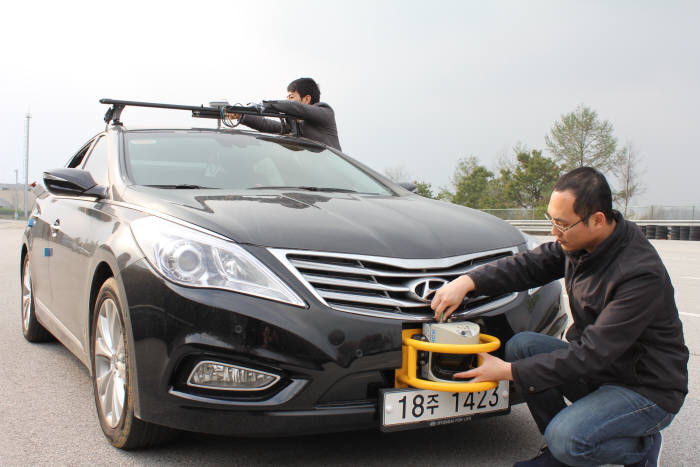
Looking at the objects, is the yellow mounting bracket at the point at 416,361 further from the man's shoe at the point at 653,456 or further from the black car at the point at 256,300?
the man's shoe at the point at 653,456

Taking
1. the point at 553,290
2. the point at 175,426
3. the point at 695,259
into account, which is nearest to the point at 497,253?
the point at 553,290

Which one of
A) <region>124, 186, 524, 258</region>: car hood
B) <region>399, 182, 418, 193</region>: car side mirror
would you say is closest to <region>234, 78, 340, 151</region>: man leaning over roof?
<region>399, 182, 418, 193</region>: car side mirror

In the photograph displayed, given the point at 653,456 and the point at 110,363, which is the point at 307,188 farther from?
the point at 653,456

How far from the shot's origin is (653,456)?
2.49m

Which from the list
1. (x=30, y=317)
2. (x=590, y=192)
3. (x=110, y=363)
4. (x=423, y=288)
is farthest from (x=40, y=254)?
(x=590, y=192)

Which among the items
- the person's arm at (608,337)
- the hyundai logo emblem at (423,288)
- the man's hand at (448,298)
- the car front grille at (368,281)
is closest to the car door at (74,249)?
the car front grille at (368,281)

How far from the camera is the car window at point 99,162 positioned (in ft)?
11.9

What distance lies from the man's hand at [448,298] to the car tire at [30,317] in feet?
11.4

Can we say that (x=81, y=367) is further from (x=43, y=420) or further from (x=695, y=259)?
(x=695, y=259)

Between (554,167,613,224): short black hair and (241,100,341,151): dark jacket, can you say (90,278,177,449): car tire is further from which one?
(241,100,341,151): dark jacket

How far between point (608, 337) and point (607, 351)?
0.16 ft

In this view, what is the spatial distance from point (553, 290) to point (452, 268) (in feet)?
2.15

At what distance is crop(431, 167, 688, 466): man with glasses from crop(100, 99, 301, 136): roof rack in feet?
8.91

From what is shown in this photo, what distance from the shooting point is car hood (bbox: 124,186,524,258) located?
259cm
